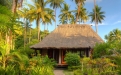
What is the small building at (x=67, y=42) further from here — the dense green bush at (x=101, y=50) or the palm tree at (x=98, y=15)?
the palm tree at (x=98, y=15)

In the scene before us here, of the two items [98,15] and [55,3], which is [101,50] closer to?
[55,3]

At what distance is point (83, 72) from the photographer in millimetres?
9805

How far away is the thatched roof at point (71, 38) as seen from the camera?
1709 cm

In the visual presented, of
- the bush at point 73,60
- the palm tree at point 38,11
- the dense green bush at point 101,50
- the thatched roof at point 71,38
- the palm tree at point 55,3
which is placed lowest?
the bush at point 73,60

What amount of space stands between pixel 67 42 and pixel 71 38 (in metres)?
1.24

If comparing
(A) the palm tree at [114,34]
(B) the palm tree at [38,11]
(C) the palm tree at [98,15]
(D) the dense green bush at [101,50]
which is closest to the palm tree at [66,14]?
(C) the palm tree at [98,15]

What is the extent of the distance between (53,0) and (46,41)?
2123 centimetres

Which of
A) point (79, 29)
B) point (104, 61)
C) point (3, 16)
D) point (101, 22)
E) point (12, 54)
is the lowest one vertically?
point (104, 61)

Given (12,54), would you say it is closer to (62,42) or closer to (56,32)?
(62,42)

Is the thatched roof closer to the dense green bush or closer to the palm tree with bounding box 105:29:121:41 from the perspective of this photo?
the dense green bush

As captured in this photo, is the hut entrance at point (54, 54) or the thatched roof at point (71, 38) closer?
the thatched roof at point (71, 38)

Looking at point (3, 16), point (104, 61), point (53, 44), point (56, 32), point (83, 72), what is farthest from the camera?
point (56, 32)

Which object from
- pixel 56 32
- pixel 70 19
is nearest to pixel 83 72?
pixel 56 32

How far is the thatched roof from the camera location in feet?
56.1
